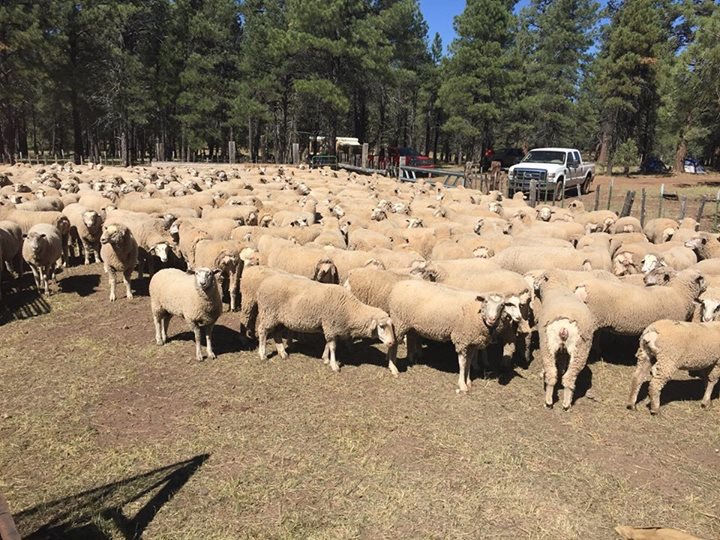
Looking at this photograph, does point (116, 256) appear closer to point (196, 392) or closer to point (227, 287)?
point (227, 287)

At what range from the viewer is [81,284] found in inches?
501

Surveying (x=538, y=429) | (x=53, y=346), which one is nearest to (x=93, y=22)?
(x=53, y=346)

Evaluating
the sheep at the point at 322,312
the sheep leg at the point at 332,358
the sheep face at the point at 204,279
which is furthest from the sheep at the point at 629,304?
the sheep face at the point at 204,279

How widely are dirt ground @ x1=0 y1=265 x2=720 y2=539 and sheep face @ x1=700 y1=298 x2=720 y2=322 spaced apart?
3.71ft

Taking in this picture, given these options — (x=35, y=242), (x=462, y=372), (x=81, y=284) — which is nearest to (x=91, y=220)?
(x=81, y=284)

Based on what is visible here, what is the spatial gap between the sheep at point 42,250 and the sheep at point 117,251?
4.56 ft

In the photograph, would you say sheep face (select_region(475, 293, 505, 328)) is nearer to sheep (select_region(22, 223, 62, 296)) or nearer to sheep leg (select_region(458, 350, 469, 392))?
sheep leg (select_region(458, 350, 469, 392))

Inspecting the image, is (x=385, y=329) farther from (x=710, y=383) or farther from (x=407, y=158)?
(x=407, y=158)

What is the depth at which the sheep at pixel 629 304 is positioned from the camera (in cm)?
843

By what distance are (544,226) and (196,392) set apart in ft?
36.7

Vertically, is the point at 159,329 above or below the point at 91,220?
below

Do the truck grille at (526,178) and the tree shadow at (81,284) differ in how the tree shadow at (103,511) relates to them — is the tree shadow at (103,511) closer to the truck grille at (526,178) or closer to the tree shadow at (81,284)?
the tree shadow at (81,284)

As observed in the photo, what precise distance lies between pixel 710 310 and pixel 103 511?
9.32 m

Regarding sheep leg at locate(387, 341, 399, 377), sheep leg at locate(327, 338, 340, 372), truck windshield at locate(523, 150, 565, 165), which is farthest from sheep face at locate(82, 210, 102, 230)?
truck windshield at locate(523, 150, 565, 165)
